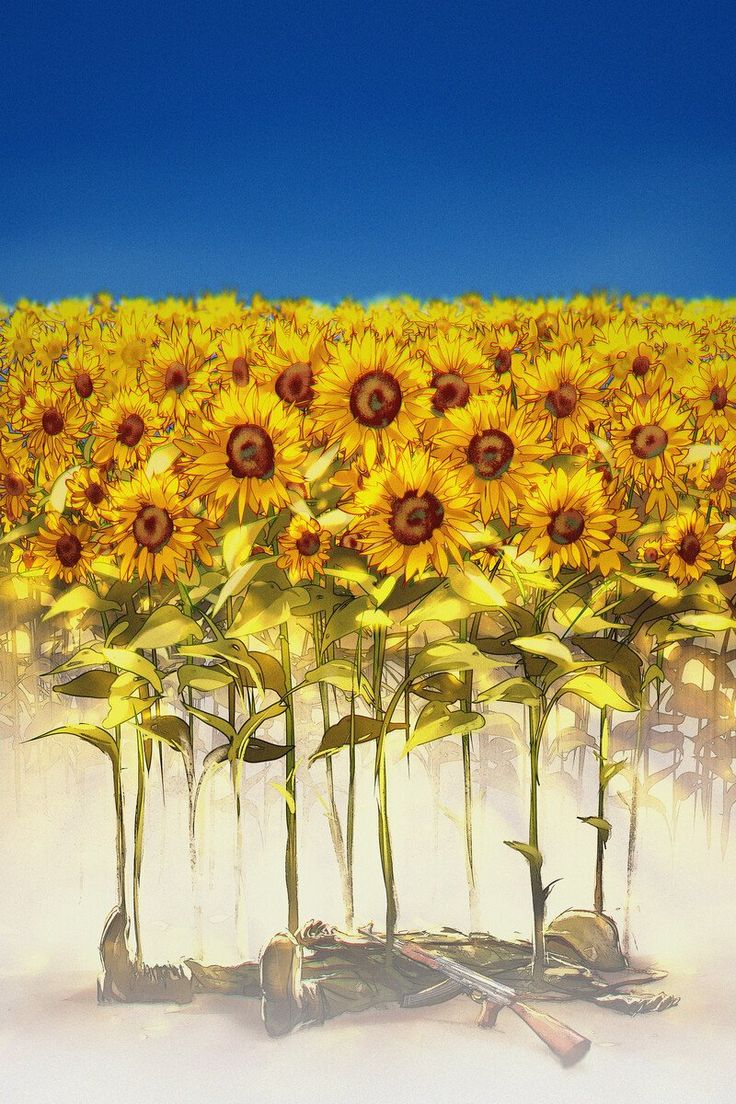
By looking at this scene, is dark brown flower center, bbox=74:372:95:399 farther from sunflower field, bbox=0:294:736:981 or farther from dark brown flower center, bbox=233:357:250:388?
dark brown flower center, bbox=233:357:250:388

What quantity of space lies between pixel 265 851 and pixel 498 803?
1.72 feet

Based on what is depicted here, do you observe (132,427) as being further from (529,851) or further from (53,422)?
(529,851)

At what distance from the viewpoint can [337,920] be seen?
206 centimetres

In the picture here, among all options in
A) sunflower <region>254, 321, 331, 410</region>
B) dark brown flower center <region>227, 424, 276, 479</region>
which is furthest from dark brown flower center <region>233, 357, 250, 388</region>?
dark brown flower center <region>227, 424, 276, 479</region>

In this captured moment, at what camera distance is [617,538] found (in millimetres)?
1904

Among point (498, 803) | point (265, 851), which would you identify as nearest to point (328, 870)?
point (265, 851)

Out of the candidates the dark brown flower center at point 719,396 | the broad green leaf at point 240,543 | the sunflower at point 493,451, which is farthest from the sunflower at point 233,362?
the dark brown flower center at point 719,396

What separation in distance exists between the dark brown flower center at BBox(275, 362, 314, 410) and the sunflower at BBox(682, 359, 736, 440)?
2.74 ft

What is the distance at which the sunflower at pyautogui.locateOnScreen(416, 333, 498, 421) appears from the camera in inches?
72.9

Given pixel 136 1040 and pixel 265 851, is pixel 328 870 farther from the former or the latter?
pixel 136 1040

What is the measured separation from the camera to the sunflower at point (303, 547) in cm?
177

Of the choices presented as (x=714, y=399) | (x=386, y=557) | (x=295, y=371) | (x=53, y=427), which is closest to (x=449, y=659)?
(x=386, y=557)

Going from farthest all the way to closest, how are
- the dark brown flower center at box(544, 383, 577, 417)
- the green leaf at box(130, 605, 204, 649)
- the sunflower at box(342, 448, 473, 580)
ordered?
the dark brown flower center at box(544, 383, 577, 417) → the green leaf at box(130, 605, 204, 649) → the sunflower at box(342, 448, 473, 580)

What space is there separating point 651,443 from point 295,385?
69 centimetres
